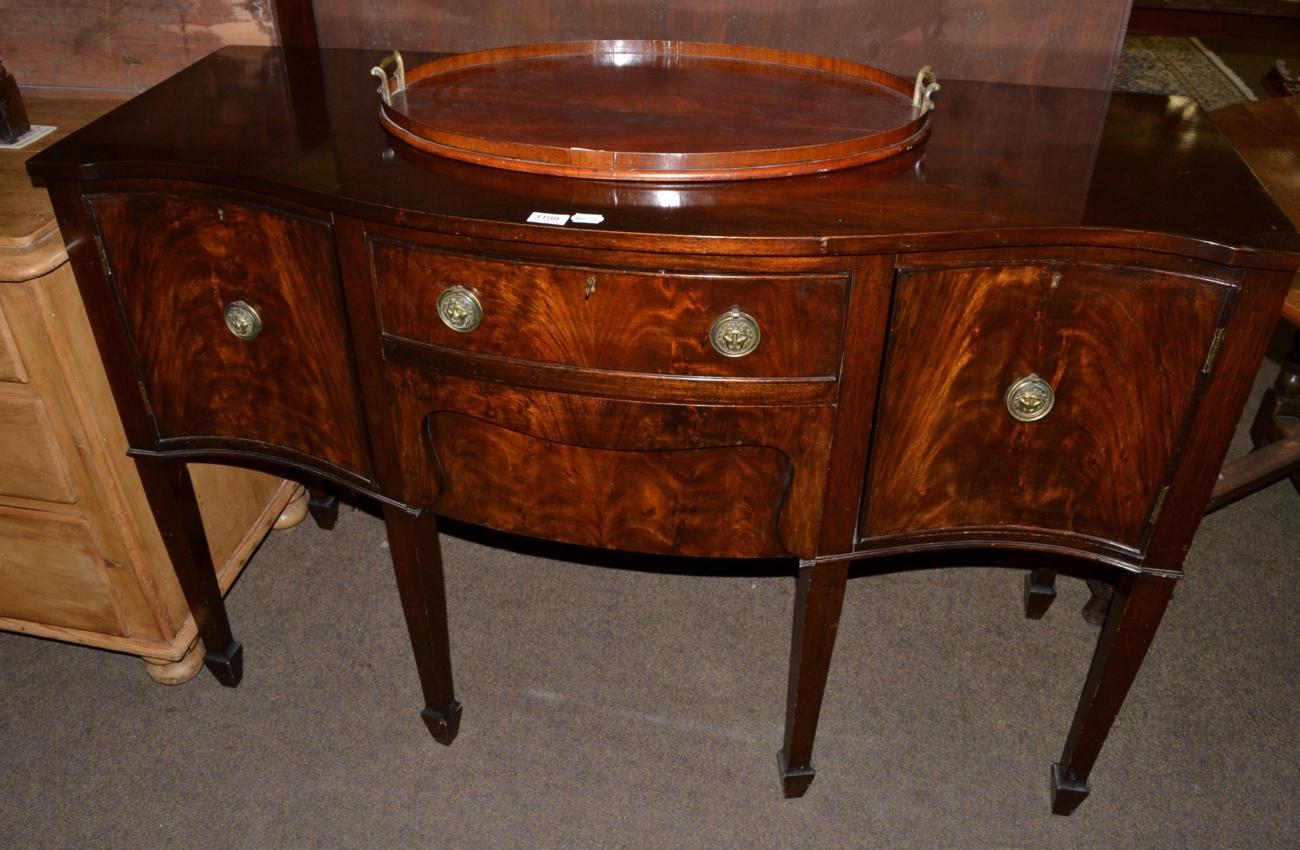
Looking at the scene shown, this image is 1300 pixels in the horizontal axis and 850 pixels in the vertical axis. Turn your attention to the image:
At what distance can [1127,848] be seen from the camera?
162 centimetres

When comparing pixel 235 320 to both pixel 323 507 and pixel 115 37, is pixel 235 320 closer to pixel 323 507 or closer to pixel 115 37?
pixel 115 37

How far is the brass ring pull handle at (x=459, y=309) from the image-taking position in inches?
46.3

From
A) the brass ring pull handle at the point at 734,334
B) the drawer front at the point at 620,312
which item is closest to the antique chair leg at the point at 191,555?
the drawer front at the point at 620,312

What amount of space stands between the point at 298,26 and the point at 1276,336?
2.58 metres

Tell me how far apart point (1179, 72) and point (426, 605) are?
402cm

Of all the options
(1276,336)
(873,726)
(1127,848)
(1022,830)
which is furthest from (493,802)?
(1276,336)

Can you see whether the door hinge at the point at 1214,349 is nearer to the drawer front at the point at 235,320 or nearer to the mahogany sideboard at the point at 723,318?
the mahogany sideboard at the point at 723,318

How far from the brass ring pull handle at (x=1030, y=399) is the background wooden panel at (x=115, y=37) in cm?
131

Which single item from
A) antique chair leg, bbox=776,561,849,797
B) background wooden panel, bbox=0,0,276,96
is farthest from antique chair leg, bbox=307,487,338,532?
antique chair leg, bbox=776,561,849,797

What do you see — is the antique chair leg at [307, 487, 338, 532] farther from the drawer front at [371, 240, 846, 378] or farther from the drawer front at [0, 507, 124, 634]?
the drawer front at [371, 240, 846, 378]

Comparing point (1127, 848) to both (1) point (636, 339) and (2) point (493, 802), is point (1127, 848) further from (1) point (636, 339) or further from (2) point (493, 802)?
(1) point (636, 339)

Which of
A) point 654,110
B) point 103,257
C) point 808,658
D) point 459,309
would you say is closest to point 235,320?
point 103,257

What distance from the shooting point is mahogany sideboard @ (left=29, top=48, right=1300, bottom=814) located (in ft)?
3.64

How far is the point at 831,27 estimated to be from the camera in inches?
63.9
